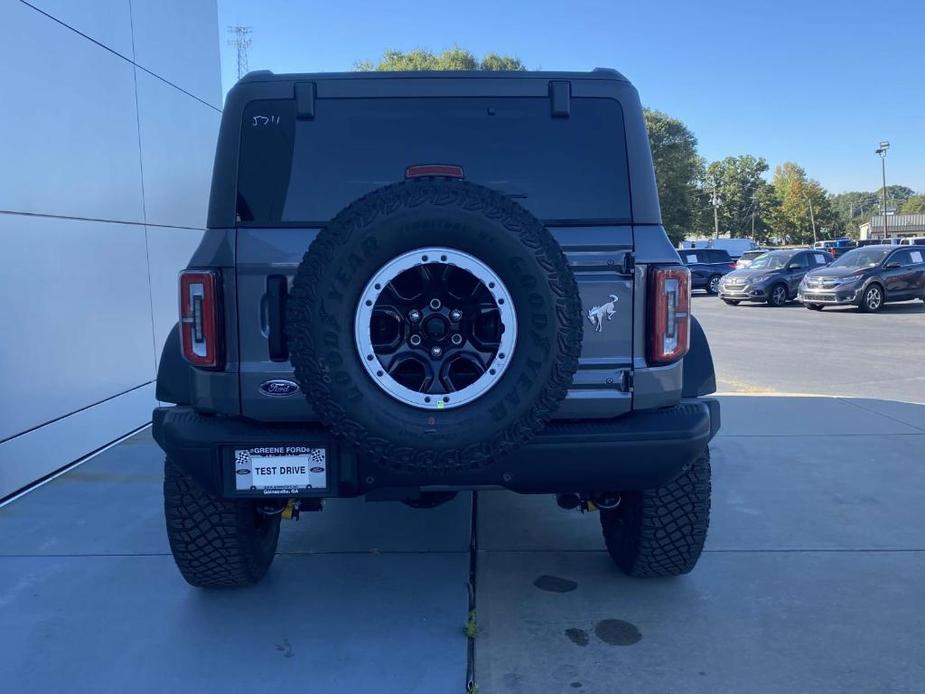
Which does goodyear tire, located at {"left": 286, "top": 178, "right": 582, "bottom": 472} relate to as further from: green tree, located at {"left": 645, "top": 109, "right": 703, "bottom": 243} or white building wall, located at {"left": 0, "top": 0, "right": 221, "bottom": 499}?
green tree, located at {"left": 645, "top": 109, "right": 703, "bottom": 243}

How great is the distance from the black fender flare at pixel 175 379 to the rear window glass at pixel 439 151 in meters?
0.75

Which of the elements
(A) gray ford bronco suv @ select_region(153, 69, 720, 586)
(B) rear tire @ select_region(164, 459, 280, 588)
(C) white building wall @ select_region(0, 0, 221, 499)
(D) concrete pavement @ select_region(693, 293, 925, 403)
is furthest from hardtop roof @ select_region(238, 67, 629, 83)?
(D) concrete pavement @ select_region(693, 293, 925, 403)

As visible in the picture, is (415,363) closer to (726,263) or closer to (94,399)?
(94,399)

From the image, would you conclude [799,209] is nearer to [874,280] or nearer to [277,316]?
[874,280]

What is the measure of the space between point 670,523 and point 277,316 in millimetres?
1861

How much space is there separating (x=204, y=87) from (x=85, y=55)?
9.17 ft

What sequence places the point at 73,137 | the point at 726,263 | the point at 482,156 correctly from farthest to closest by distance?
the point at 726,263, the point at 73,137, the point at 482,156

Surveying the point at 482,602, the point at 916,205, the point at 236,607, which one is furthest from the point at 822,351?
the point at 916,205

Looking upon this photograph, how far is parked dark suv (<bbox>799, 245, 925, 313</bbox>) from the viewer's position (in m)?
18.2

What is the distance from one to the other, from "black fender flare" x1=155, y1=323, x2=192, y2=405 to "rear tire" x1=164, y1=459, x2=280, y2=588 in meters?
0.28

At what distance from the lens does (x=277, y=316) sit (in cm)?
276

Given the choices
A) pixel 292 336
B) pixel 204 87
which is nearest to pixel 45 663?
pixel 292 336

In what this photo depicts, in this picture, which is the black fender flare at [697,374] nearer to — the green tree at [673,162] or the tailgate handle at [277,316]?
the tailgate handle at [277,316]

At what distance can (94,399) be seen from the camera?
5.87 metres
